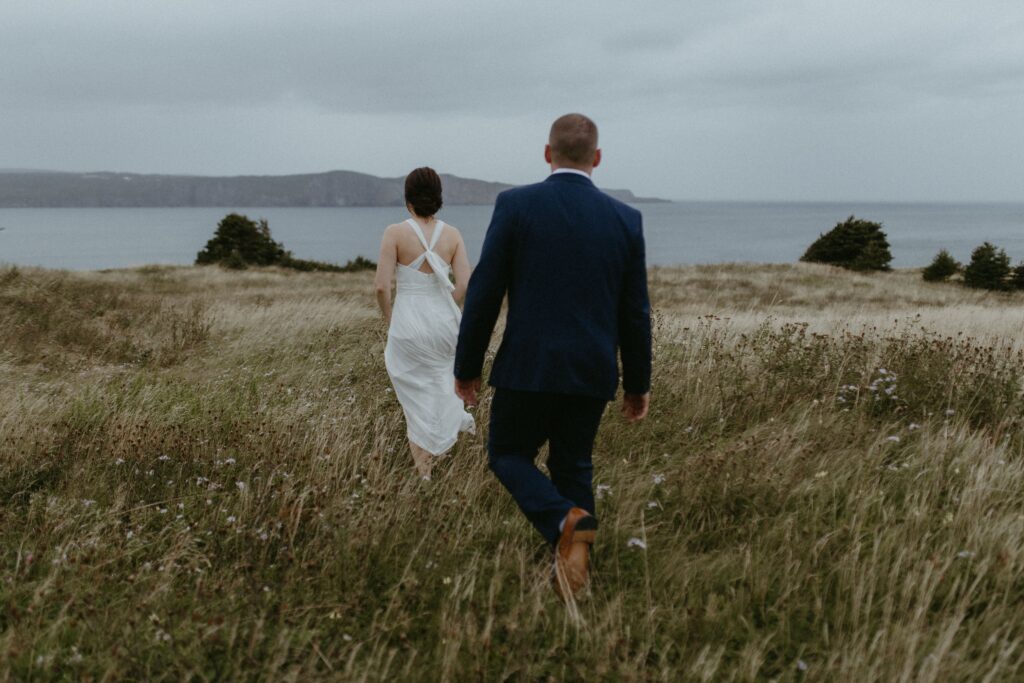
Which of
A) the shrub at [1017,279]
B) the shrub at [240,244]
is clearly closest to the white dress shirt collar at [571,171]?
the shrub at [1017,279]

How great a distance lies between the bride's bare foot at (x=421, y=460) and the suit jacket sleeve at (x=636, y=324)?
1.85m

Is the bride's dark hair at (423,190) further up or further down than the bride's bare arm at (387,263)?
further up

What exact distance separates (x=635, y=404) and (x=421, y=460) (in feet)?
6.32

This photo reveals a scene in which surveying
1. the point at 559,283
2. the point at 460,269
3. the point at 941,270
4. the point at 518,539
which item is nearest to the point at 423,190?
the point at 460,269

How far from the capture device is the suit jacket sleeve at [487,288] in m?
3.03

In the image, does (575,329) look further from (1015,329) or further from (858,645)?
(1015,329)

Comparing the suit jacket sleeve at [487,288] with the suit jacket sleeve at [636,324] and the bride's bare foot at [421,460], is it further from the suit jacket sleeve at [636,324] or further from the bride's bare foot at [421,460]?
the bride's bare foot at [421,460]

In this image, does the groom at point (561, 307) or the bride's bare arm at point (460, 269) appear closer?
the groom at point (561, 307)

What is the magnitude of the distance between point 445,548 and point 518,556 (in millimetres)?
369

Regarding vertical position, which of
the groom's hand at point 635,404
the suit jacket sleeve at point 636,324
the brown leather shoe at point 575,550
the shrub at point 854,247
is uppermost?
the shrub at point 854,247

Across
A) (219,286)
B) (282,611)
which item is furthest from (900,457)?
(219,286)

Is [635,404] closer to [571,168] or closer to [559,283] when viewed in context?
[559,283]

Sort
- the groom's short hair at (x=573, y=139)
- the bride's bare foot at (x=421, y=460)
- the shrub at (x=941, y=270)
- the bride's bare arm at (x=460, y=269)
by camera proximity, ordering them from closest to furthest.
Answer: the groom's short hair at (x=573, y=139)
the bride's bare foot at (x=421, y=460)
the bride's bare arm at (x=460, y=269)
the shrub at (x=941, y=270)

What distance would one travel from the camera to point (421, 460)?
15.5 feet
